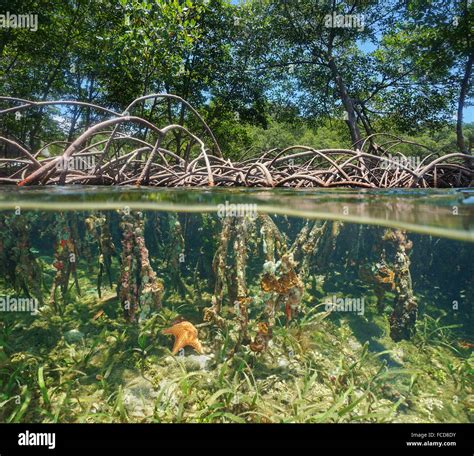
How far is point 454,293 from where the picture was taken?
5449mm

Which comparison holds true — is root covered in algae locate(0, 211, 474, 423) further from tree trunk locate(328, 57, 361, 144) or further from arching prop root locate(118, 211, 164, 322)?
tree trunk locate(328, 57, 361, 144)

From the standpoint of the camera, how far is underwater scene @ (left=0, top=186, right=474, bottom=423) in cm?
283

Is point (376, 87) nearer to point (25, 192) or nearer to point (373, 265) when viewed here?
point (373, 265)

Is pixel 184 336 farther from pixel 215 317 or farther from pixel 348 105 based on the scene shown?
pixel 348 105

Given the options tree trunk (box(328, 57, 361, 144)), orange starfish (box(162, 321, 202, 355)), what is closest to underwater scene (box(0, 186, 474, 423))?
orange starfish (box(162, 321, 202, 355))

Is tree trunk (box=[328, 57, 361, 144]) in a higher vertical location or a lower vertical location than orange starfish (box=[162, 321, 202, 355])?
higher

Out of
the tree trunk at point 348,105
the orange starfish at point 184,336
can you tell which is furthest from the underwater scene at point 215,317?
the tree trunk at point 348,105

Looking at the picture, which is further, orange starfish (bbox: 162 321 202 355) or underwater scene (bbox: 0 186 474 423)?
orange starfish (bbox: 162 321 202 355)

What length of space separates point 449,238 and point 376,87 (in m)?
12.4

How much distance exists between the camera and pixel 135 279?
3117 mm

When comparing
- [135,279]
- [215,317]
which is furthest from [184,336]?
[135,279]

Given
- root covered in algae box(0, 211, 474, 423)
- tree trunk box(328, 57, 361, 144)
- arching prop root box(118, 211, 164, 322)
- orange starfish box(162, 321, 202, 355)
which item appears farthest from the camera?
tree trunk box(328, 57, 361, 144)

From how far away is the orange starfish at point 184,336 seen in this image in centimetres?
322
